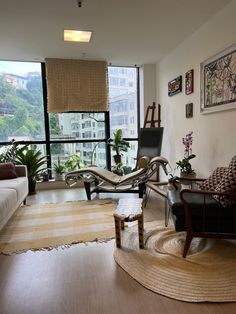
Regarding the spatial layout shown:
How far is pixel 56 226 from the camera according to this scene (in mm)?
2973

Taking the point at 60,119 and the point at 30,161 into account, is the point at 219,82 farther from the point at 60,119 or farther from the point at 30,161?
the point at 30,161

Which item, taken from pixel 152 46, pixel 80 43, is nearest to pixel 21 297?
Result: pixel 80 43

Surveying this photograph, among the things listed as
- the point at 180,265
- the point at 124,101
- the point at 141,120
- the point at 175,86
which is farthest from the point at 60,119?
Answer: the point at 180,265

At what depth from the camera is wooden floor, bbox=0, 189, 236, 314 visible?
161 cm

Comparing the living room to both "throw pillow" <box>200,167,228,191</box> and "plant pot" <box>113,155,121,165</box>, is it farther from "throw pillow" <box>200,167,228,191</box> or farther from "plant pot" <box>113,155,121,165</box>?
"plant pot" <box>113,155,121,165</box>

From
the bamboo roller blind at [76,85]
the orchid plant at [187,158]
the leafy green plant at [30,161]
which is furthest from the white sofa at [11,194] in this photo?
the orchid plant at [187,158]

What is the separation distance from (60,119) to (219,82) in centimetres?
318

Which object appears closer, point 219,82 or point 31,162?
point 219,82

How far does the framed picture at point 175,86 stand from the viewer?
4.16m

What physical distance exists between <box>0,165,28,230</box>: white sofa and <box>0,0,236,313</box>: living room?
472 millimetres

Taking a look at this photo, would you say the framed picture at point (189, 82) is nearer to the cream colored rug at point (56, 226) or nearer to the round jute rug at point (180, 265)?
the cream colored rug at point (56, 226)

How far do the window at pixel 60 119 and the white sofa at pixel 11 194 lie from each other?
128 cm

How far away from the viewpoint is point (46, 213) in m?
3.45

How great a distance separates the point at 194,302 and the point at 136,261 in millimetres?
604
